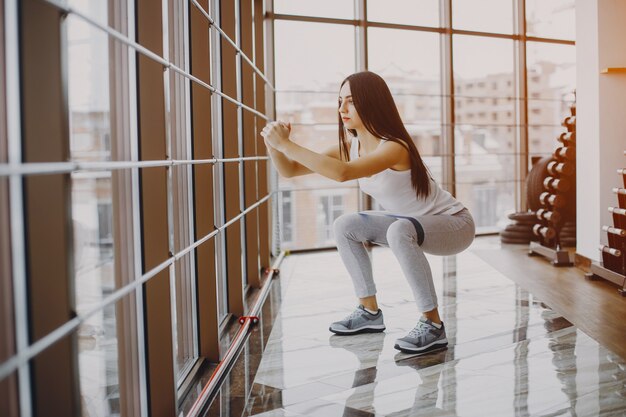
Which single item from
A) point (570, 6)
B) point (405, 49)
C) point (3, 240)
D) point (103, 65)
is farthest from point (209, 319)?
point (570, 6)

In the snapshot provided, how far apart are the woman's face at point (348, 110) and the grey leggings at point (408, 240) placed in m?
0.35

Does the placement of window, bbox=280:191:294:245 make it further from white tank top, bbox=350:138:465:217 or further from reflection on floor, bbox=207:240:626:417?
white tank top, bbox=350:138:465:217

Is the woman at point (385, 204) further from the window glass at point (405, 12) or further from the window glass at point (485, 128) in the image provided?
the window glass at point (485, 128)

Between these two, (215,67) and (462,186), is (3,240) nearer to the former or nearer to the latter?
(215,67)

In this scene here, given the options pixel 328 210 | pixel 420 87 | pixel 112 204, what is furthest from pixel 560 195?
pixel 112 204

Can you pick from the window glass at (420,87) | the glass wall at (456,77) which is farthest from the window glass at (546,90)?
the window glass at (420,87)

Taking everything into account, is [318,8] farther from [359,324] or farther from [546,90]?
[359,324]

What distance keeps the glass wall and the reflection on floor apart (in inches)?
88.2

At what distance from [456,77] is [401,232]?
11.8 ft

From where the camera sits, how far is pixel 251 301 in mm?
3006

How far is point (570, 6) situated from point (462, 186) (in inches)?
77.2

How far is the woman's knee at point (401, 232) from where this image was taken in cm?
221

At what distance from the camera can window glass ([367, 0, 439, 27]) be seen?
5094 mm

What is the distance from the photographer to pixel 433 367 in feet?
6.57
